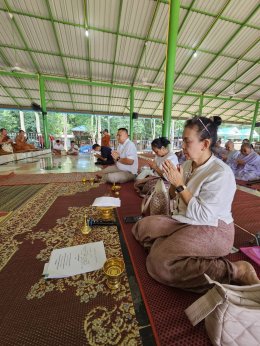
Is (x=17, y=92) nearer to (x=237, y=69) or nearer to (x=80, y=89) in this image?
(x=80, y=89)

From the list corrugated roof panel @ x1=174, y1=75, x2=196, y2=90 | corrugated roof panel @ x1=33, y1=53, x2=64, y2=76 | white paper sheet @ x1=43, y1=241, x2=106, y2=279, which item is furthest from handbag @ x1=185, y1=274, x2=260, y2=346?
corrugated roof panel @ x1=174, y1=75, x2=196, y2=90

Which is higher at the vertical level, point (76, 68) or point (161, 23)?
point (161, 23)

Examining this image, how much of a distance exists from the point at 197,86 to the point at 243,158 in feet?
30.2

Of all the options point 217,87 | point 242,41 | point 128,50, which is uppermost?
point 242,41

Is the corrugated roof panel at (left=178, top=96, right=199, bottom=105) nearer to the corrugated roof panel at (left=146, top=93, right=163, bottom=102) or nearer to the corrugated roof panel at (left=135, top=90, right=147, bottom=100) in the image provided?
the corrugated roof panel at (left=146, top=93, right=163, bottom=102)

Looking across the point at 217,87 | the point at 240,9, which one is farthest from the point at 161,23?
the point at 217,87

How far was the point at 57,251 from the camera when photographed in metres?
1.48

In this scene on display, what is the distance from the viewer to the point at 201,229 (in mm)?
1196

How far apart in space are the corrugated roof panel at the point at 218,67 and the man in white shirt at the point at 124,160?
876cm

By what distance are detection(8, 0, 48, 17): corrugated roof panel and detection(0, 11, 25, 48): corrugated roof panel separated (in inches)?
19.5

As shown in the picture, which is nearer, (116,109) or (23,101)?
(23,101)

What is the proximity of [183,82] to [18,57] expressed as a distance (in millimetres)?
8762

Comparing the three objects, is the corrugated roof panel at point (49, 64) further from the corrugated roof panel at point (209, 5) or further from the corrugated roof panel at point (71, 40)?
the corrugated roof panel at point (209, 5)

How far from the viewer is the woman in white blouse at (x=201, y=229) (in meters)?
1.11
